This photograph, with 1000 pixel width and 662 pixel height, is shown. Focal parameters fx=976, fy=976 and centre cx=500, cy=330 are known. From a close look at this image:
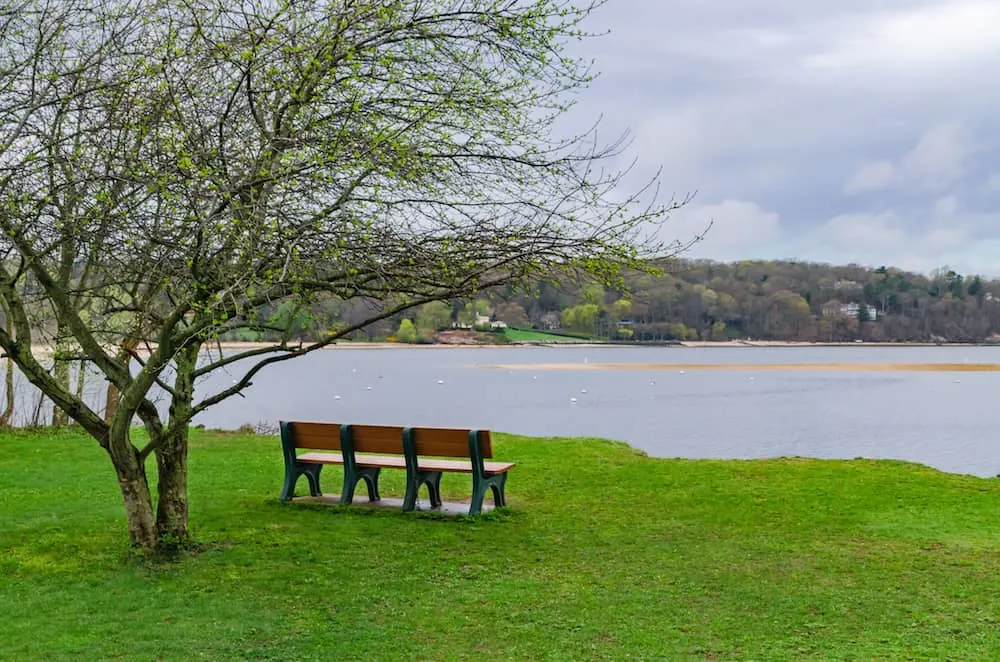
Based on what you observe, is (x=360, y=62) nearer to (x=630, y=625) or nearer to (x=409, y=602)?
(x=409, y=602)

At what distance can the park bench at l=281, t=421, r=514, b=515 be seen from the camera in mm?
9273

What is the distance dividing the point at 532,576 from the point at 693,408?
113 feet

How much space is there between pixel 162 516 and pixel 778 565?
4.69 m

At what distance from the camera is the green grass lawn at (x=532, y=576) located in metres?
5.43

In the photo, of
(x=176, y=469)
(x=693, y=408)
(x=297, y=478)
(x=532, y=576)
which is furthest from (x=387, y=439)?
(x=693, y=408)

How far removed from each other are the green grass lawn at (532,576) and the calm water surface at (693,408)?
639 centimetres

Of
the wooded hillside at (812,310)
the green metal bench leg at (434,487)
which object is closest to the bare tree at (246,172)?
the green metal bench leg at (434,487)

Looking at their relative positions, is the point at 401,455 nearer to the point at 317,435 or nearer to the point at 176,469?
the point at 317,435

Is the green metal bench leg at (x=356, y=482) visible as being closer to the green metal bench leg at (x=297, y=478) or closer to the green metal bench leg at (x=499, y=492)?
the green metal bench leg at (x=297, y=478)

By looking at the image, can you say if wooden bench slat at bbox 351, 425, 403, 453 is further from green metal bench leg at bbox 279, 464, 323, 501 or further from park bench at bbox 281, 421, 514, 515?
green metal bench leg at bbox 279, 464, 323, 501

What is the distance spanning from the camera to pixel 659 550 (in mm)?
7848

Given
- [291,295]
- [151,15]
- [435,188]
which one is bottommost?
[291,295]

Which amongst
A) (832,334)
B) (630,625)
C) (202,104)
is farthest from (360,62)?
(832,334)

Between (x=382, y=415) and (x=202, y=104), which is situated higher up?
(x=202, y=104)
